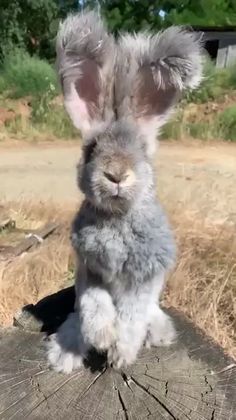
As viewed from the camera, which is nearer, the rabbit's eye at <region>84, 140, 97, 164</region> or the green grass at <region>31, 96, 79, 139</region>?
the rabbit's eye at <region>84, 140, 97, 164</region>

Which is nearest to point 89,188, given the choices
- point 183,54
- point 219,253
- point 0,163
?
point 183,54

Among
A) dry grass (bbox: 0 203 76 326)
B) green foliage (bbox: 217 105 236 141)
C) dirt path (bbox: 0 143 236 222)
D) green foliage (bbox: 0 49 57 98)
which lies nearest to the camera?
dry grass (bbox: 0 203 76 326)

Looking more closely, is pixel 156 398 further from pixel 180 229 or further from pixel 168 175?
pixel 168 175

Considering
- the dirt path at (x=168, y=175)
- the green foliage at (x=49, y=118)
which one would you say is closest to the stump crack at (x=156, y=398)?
the dirt path at (x=168, y=175)

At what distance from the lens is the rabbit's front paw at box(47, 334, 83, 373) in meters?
1.67

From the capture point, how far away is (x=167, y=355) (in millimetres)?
1771

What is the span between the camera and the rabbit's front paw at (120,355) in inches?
61.4

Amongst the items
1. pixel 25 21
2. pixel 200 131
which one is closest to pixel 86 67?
pixel 200 131

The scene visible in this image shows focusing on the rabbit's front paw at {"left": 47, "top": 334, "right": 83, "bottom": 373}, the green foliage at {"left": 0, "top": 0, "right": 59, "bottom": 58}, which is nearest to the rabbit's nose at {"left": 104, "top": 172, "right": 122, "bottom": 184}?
the rabbit's front paw at {"left": 47, "top": 334, "right": 83, "bottom": 373}

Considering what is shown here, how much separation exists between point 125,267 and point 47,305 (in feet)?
2.00

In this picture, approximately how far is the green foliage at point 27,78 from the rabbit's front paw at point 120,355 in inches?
324

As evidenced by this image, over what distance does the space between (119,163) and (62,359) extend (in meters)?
0.60

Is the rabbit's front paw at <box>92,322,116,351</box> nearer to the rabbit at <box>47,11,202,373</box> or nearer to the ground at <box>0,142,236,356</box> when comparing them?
the rabbit at <box>47,11,202,373</box>

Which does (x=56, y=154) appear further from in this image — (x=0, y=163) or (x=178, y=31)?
(x=178, y=31)
